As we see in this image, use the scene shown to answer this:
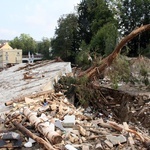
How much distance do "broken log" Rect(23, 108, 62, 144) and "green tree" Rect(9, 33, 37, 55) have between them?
4359 cm

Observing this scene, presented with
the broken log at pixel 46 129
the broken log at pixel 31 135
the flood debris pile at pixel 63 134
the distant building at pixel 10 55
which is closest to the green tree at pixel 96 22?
the distant building at pixel 10 55

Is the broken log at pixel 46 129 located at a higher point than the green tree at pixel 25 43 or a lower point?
lower

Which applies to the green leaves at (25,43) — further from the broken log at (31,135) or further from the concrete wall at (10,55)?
the broken log at (31,135)

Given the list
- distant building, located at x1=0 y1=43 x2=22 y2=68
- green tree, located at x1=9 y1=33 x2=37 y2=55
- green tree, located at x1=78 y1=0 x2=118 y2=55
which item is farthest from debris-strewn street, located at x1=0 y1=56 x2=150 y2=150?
green tree, located at x1=9 y1=33 x2=37 y2=55

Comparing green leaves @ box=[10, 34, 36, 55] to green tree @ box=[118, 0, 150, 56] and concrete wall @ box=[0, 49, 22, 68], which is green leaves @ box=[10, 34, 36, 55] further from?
green tree @ box=[118, 0, 150, 56]

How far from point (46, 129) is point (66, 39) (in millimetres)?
24905

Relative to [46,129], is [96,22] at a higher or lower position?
higher

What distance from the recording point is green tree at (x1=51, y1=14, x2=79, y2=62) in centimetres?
2833

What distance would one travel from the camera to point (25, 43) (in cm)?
5022

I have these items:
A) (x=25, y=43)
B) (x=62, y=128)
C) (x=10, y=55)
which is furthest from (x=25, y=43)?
(x=62, y=128)

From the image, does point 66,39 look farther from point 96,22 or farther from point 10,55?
point 10,55

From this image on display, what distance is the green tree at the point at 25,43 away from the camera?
4871 centimetres

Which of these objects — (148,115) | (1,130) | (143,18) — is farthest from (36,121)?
(143,18)

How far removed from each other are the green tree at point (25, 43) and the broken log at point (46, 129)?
143 ft
